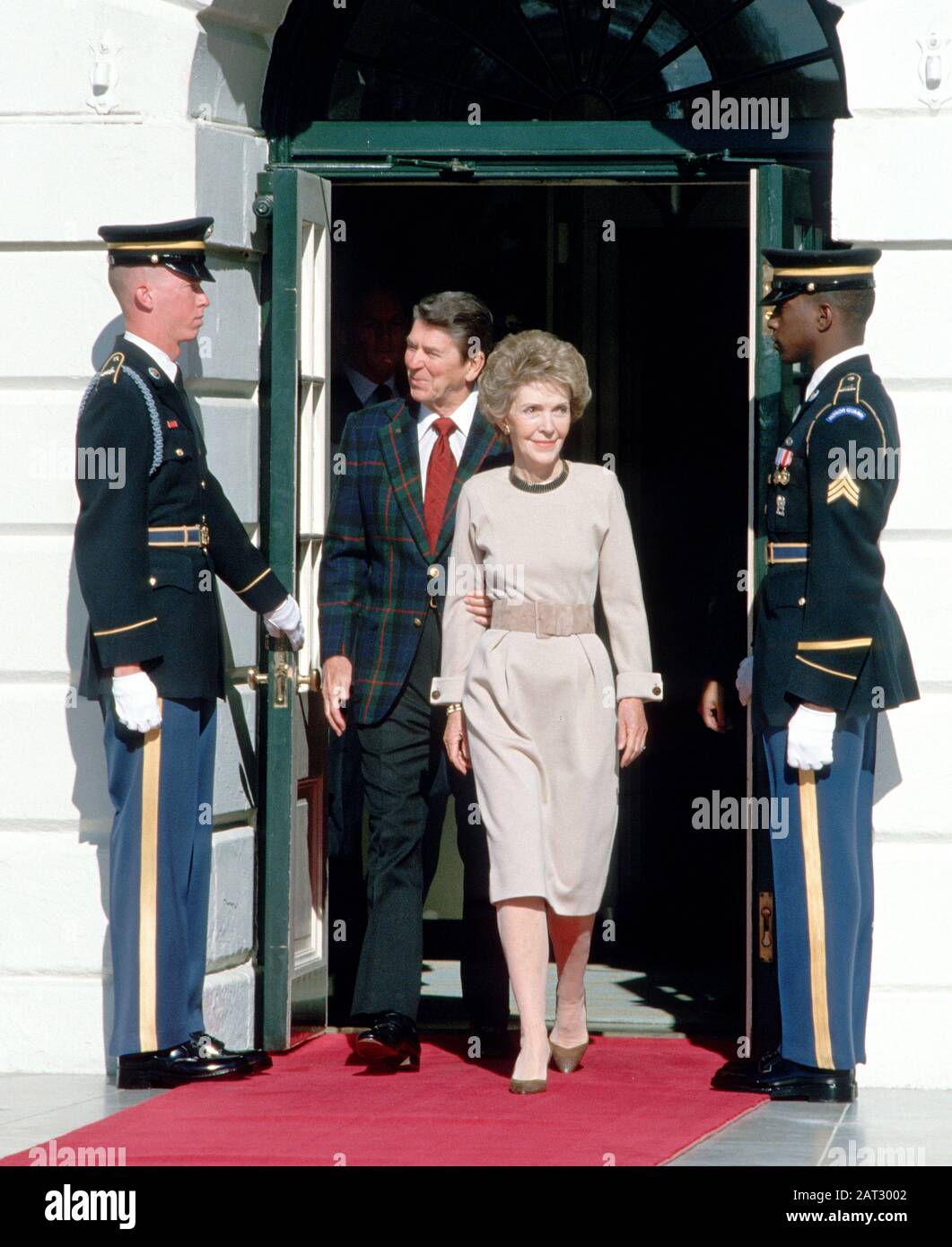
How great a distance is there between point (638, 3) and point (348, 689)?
227 centimetres

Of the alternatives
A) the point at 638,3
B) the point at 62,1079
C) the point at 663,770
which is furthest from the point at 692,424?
the point at 62,1079

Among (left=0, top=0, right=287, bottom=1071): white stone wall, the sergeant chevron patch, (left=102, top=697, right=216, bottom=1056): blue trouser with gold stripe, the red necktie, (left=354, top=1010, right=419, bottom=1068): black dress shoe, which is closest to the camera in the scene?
the sergeant chevron patch

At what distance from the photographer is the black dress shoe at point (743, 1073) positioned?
6805mm

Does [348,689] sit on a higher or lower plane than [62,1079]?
higher

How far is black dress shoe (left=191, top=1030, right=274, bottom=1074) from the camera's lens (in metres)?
6.88

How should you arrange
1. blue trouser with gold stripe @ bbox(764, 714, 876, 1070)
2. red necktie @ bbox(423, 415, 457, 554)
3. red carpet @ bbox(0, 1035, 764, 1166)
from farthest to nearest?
red necktie @ bbox(423, 415, 457, 554) < blue trouser with gold stripe @ bbox(764, 714, 876, 1070) < red carpet @ bbox(0, 1035, 764, 1166)

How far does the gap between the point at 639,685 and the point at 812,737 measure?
551 millimetres

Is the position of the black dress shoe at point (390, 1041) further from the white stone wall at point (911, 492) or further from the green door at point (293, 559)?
the white stone wall at point (911, 492)

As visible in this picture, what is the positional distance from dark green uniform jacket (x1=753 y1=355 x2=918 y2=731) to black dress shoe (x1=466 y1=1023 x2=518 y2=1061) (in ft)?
4.23

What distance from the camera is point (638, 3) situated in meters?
7.54

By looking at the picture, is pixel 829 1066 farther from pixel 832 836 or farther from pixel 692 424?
pixel 692 424

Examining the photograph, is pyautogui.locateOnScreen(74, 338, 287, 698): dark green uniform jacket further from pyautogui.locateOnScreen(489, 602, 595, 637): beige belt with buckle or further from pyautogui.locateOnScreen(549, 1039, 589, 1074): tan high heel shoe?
pyautogui.locateOnScreen(549, 1039, 589, 1074): tan high heel shoe

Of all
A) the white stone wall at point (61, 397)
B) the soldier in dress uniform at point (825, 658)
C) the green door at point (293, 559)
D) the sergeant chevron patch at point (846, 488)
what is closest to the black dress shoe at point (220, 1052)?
the white stone wall at point (61, 397)

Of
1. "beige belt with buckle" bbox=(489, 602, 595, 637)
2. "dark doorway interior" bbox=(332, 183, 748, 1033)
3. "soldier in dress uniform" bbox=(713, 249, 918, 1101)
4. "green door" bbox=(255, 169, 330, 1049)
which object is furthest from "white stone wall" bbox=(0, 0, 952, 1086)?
"dark doorway interior" bbox=(332, 183, 748, 1033)
